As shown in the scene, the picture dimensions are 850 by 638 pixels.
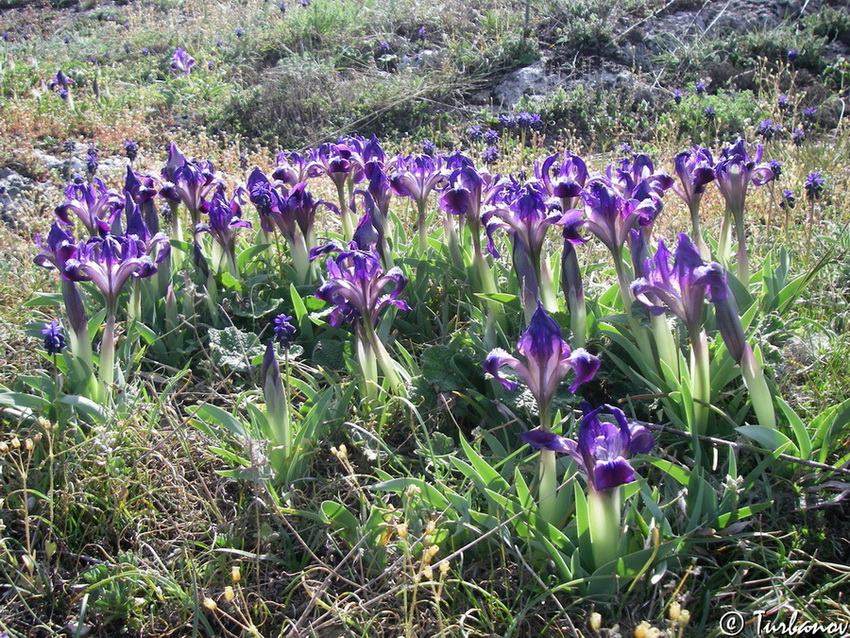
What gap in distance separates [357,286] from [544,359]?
0.82m

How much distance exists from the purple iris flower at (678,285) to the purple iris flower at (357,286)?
81cm

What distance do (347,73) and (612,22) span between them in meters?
3.12

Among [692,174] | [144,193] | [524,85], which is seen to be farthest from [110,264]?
[524,85]

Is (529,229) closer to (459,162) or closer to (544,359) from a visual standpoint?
(459,162)

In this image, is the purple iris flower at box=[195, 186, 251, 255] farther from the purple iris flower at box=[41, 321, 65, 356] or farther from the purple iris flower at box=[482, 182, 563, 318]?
the purple iris flower at box=[482, 182, 563, 318]

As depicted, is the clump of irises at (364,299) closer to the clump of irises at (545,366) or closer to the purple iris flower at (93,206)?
the clump of irises at (545,366)

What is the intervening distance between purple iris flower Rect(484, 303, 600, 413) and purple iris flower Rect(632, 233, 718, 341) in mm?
340

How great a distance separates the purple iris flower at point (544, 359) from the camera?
5.84 ft

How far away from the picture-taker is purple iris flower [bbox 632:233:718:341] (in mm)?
1946

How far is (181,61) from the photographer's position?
891 cm

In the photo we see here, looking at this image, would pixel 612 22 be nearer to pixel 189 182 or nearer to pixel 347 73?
pixel 347 73

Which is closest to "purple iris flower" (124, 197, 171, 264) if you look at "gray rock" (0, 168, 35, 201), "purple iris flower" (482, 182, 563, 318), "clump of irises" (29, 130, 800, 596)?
"clump of irises" (29, 130, 800, 596)

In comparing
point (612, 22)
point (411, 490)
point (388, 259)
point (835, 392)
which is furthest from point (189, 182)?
point (612, 22)

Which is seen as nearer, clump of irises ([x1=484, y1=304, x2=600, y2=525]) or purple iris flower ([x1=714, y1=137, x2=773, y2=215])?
clump of irises ([x1=484, y1=304, x2=600, y2=525])
